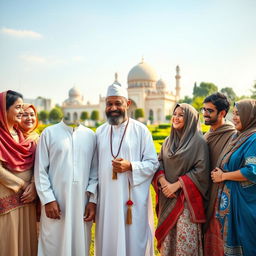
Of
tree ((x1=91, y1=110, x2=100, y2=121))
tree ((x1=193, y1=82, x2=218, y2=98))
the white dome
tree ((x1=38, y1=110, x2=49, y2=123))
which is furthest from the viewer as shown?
tree ((x1=193, y1=82, x2=218, y2=98))

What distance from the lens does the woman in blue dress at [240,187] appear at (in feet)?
7.87

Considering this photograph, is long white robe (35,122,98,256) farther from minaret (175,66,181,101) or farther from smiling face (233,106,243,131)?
minaret (175,66,181,101)

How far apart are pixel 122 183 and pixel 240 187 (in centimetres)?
114

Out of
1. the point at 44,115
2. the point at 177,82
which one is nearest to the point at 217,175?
the point at 177,82

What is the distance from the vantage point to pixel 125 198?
9.20ft

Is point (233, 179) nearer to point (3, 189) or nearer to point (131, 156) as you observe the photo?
point (131, 156)

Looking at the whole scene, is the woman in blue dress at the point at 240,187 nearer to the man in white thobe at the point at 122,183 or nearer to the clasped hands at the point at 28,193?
the man in white thobe at the point at 122,183

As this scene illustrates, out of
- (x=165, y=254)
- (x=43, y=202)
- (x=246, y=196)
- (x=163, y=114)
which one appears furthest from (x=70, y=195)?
(x=163, y=114)

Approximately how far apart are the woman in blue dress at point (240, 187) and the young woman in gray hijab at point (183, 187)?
0.66 feet

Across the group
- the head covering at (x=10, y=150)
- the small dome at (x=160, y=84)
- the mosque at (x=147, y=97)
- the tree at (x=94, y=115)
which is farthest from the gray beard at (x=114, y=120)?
the small dome at (x=160, y=84)

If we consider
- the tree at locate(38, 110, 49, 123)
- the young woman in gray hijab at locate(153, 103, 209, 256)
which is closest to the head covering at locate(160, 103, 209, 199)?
the young woman in gray hijab at locate(153, 103, 209, 256)

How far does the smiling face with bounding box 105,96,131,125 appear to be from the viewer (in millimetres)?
2859

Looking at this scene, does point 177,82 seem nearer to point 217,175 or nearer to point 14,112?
point 217,175

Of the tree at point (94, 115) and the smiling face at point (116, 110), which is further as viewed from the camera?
the tree at point (94, 115)
